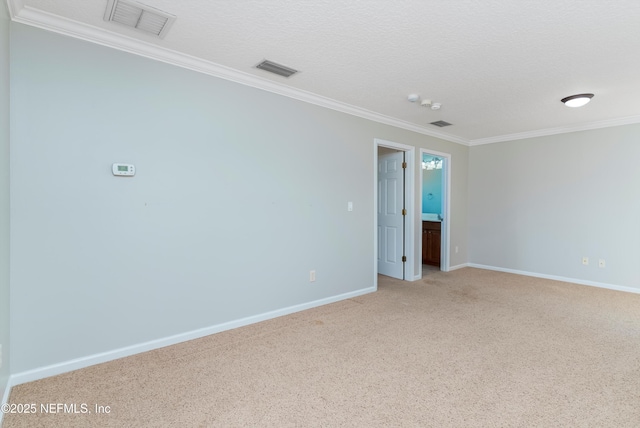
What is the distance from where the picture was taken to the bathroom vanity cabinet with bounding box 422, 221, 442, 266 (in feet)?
18.9

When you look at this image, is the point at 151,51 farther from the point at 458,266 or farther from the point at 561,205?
the point at 561,205

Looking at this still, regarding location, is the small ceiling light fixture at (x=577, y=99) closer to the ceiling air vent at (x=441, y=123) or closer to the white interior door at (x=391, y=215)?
the ceiling air vent at (x=441, y=123)

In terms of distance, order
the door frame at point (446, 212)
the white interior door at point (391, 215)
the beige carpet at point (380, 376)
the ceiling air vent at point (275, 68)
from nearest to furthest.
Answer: the beige carpet at point (380, 376) → the ceiling air vent at point (275, 68) → the white interior door at point (391, 215) → the door frame at point (446, 212)

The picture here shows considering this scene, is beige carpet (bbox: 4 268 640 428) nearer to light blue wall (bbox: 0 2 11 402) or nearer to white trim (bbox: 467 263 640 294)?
light blue wall (bbox: 0 2 11 402)

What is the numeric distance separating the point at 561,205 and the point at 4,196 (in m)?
6.36

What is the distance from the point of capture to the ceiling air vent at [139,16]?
1982 millimetres

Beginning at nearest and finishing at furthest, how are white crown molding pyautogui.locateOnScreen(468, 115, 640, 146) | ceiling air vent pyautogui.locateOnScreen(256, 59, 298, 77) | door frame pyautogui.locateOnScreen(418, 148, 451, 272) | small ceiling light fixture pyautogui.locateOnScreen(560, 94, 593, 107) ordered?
ceiling air vent pyautogui.locateOnScreen(256, 59, 298, 77) → small ceiling light fixture pyautogui.locateOnScreen(560, 94, 593, 107) → white crown molding pyautogui.locateOnScreen(468, 115, 640, 146) → door frame pyautogui.locateOnScreen(418, 148, 451, 272)

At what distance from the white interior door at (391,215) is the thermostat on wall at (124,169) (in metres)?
3.58

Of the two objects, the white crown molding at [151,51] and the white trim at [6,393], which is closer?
the white trim at [6,393]

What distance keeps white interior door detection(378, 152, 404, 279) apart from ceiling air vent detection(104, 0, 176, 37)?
3.52m

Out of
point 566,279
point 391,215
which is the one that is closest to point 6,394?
point 391,215

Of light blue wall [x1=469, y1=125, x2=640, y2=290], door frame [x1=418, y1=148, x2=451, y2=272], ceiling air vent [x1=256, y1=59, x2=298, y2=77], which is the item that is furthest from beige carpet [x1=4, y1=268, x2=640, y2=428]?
ceiling air vent [x1=256, y1=59, x2=298, y2=77]

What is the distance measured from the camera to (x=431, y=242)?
19.3 feet

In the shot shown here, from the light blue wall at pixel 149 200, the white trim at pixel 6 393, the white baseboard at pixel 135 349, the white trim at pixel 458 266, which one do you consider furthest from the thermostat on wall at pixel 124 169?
the white trim at pixel 458 266
